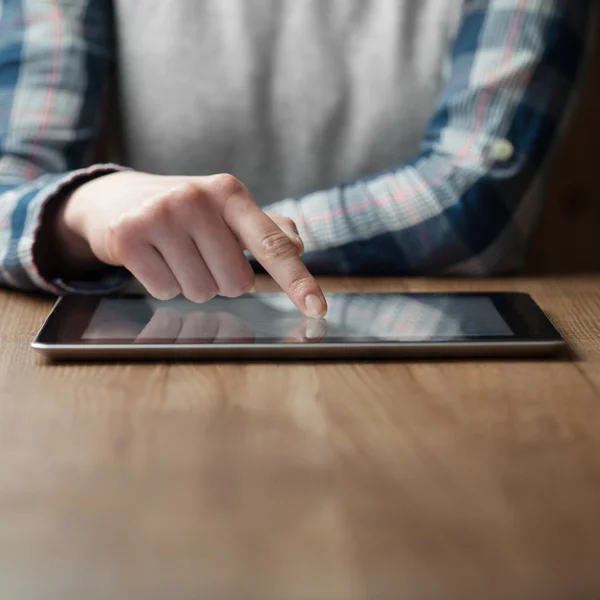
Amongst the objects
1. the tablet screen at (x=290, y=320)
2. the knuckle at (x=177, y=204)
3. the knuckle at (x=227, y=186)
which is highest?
the knuckle at (x=227, y=186)

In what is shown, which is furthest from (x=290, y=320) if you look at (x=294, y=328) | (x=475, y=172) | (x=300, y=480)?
(x=475, y=172)

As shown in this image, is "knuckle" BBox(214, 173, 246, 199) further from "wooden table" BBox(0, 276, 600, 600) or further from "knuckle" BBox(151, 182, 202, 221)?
"wooden table" BBox(0, 276, 600, 600)

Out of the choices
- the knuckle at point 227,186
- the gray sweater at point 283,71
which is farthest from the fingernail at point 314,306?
the gray sweater at point 283,71

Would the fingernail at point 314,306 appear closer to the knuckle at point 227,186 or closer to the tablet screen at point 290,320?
the tablet screen at point 290,320

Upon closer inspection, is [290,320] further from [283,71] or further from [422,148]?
[283,71]

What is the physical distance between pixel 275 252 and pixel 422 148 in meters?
0.38

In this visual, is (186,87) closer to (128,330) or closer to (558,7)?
(558,7)

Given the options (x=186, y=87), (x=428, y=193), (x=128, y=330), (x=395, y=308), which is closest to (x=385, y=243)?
(x=428, y=193)

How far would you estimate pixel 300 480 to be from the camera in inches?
15.5

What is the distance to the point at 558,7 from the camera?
3.01ft

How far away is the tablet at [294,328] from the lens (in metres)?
0.56

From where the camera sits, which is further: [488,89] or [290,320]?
[488,89]

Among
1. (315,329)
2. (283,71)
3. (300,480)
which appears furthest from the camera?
(283,71)

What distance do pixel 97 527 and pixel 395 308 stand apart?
1.15ft
